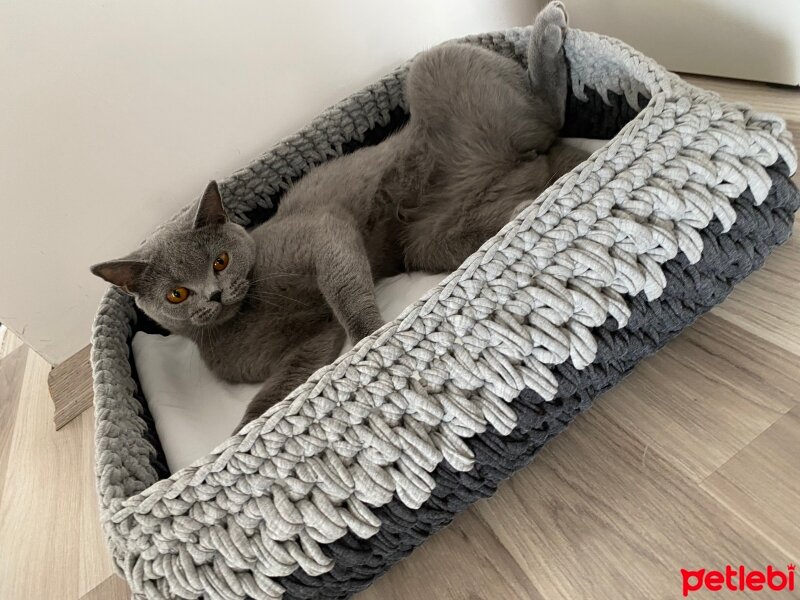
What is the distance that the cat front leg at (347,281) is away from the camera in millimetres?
1011

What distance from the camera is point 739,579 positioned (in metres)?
0.60

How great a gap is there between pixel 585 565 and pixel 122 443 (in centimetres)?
65

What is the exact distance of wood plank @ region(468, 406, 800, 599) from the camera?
2.08 feet

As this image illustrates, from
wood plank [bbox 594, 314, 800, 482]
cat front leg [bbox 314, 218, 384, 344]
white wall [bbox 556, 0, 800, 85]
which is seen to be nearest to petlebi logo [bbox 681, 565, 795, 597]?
wood plank [bbox 594, 314, 800, 482]

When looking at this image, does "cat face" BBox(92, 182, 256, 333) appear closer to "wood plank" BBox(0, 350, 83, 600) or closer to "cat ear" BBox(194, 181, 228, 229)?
"cat ear" BBox(194, 181, 228, 229)

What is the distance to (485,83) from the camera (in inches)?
47.6

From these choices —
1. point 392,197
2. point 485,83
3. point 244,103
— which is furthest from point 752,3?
point 244,103

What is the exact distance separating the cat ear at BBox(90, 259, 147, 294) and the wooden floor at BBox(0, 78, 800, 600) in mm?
452

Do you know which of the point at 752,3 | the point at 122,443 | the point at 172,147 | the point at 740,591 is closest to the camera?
the point at 740,591

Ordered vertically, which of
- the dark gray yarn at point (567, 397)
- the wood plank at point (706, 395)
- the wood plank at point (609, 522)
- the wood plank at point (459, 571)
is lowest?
the wood plank at point (459, 571)

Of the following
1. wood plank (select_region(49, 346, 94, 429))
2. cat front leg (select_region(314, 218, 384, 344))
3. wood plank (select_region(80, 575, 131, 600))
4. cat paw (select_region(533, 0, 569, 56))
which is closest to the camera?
wood plank (select_region(80, 575, 131, 600))

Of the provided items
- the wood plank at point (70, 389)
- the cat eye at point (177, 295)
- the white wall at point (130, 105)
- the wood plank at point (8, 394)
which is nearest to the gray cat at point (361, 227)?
the cat eye at point (177, 295)

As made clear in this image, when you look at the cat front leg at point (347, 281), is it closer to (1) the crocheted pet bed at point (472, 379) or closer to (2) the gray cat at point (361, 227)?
(2) the gray cat at point (361, 227)

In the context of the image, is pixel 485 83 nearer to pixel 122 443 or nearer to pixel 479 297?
pixel 479 297
